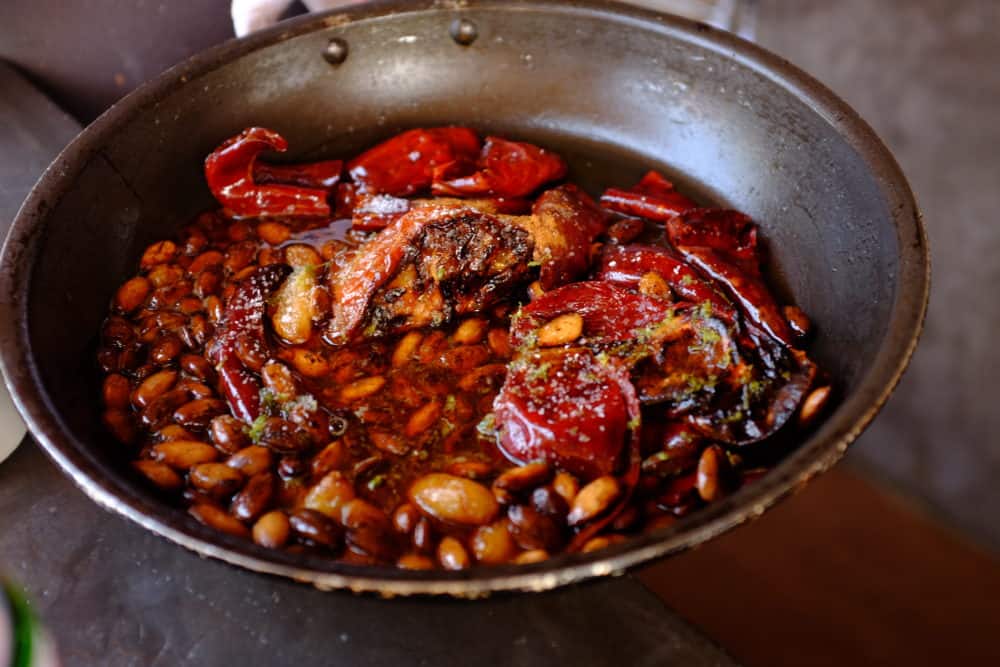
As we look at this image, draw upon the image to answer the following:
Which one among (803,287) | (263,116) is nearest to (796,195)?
(803,287)

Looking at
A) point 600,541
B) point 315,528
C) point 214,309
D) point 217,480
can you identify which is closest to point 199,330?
point 214,309

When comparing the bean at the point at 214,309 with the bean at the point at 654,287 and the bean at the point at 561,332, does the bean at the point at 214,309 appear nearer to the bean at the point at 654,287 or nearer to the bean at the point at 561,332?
the bean at the point at 561,332

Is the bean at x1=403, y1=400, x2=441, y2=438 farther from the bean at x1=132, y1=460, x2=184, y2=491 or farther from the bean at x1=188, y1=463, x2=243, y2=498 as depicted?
the bean at x1=132, y1=460, x2=184, y2=491

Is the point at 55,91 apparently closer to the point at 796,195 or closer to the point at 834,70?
the point at 796,195

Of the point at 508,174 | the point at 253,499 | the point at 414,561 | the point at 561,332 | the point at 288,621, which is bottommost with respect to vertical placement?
the point at 288,621

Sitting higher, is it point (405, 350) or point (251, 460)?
point (405, 350)

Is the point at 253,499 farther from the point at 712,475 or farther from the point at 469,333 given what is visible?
the point at 712,475

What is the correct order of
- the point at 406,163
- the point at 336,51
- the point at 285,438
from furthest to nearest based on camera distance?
the point at 336,51 → the point at 406,163 → the point at 285,438
